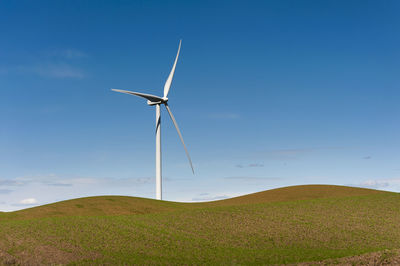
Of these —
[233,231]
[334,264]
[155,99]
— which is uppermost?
[155,99]

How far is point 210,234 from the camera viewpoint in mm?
35750

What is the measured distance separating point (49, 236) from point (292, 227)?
73.4 ft

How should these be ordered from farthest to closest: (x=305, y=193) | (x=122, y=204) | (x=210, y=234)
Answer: (x=305, y=193) < (x=122, y=204) < (x=210, y=234)

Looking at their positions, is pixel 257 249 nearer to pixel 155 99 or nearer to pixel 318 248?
pixel 318 248

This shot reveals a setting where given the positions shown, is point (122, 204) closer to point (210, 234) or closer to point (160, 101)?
point (160, 101)

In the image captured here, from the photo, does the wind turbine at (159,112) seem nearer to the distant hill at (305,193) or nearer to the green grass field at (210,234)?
the green grass field at (210,234)

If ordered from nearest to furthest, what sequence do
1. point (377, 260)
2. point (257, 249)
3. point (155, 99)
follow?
point (377, 260) < point (257, 249) < point (155, 99)

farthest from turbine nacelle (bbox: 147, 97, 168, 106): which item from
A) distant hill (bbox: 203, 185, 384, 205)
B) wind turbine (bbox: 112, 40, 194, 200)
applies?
distant hill (bbox: 203, 185, 384, 205)

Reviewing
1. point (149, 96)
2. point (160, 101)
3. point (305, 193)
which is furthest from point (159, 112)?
point (305, 193)

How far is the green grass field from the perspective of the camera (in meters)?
→ 28.7

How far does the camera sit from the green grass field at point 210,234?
28.7 m

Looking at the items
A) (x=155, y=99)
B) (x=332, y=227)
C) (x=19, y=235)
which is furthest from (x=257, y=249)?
(x=155, y=99)

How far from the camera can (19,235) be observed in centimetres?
3550

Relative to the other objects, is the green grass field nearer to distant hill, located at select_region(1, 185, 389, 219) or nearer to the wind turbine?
distant hill, located at select_region(1, 185, 389, 219)
